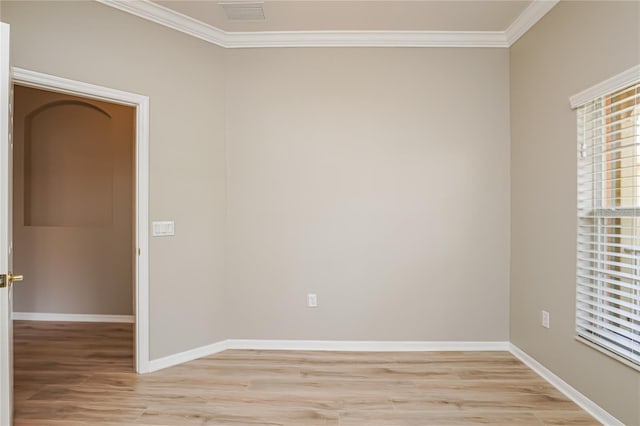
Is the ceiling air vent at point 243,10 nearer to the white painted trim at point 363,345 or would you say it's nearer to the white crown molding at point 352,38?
the white crown molding at point 352,38

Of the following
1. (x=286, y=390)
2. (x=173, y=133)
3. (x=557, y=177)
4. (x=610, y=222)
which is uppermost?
(x=173, y=133)

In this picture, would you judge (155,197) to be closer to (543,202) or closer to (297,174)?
(297,174)

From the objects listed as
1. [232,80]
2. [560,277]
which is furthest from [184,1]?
[560,277]

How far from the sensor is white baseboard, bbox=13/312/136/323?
4512mm

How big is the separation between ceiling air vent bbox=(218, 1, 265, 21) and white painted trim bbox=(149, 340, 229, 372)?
2880 millimetres

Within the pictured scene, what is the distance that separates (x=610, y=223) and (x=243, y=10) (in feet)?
10.1

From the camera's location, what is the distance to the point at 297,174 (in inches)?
142

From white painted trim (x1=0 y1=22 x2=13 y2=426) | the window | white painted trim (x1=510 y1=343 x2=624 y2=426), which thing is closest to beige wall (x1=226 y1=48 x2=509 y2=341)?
white painted trim (x1=510 y1=343 x2=624 y2=426)

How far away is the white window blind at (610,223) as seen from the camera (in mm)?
→ 2219

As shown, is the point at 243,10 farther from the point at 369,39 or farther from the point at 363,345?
the point at 363,345

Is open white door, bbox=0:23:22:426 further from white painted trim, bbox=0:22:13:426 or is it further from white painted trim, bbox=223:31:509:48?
white painted trim, bbox=223:31:509:48

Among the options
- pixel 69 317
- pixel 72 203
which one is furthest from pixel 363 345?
pixel 72 203

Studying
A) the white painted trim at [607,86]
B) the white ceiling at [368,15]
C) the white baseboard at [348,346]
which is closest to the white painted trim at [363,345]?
the white baseboard at [348,346]

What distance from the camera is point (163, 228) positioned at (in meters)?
3.21
